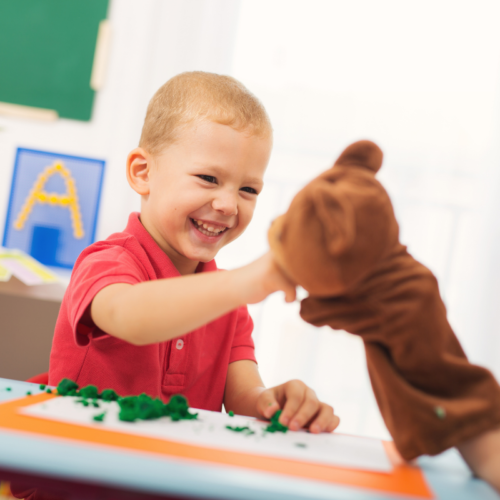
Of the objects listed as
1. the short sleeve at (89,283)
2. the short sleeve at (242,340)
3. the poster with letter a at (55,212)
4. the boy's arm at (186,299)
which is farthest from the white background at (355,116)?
the boy's arm at (186,299)

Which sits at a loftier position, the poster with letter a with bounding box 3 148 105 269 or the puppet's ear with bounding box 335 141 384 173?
the puppet's ear with bounding box 335 141 384 173

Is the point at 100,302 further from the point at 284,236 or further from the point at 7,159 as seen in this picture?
the point at 7,159

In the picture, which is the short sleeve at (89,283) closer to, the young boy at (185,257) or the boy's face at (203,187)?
the young boy at (185,257)

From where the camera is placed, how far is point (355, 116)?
5.38ft

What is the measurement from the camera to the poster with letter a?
5.33 feet

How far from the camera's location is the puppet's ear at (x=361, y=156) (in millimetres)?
413

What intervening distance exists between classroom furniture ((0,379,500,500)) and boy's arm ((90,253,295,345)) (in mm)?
142

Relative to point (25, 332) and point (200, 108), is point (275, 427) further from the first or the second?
point (25, 332)

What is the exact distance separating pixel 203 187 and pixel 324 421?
34cm

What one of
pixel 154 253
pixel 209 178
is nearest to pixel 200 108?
pixel 209 178

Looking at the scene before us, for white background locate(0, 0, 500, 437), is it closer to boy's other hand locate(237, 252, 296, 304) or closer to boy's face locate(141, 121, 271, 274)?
boy's face locate(141, 121, 271, 274)

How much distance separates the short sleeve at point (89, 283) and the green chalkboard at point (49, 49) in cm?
122

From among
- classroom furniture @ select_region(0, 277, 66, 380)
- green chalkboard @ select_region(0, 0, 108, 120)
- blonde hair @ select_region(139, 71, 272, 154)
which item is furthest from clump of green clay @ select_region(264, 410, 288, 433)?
green chalkboard @ select_region(0, 0, 108, 120)

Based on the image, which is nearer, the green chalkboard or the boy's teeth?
the boy's teeth
